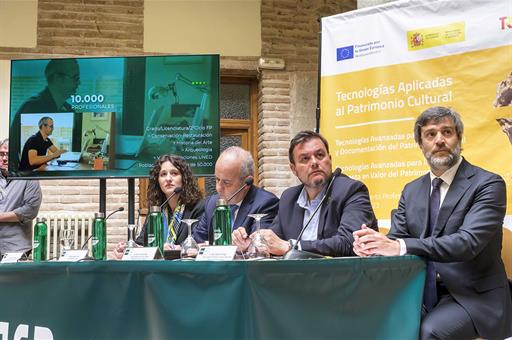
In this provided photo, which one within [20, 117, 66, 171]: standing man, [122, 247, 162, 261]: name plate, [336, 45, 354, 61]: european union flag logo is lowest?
[122, 247, 162, 261]: name plate

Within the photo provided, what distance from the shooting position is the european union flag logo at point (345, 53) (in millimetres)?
3842

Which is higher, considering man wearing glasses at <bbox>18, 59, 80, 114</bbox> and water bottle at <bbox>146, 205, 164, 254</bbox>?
man wearing glasses at <bbox>18, 59, 80, 114</bbox>

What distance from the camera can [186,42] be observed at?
664 cm

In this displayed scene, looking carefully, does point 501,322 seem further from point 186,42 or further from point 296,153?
point 186,42

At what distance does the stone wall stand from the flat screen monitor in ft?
8.60

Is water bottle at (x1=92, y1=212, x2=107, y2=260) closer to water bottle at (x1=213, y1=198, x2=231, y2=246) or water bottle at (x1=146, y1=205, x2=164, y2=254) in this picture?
water bottle at (x1=146, y1=205, x2=164, y2=254)

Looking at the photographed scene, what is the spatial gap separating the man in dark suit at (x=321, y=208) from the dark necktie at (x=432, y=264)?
1.04 feet

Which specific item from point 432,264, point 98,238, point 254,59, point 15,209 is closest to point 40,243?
point 98,238

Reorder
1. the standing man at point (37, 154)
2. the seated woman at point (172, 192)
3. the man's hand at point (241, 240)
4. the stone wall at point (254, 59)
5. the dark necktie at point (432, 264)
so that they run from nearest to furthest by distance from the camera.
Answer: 1. the dark necktie at point (432, 264)
2. the man's hand at point (241, 240)
3. the seated woman at point (172, 192)
4. the standing man at point (37, 154)
5. the stone wall at point (254, 59)

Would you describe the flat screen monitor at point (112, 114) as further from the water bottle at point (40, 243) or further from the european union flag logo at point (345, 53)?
the water bottle at point (40, 243)

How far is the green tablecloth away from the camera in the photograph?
1846mm

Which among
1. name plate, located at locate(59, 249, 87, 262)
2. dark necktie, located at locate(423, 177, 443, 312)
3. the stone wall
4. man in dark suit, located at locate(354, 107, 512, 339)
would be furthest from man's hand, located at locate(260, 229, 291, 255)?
the stone wall

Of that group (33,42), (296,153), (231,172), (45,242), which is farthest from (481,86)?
(33,42)

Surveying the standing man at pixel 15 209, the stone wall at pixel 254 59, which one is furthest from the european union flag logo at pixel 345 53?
the stone wall at pixel 254 59
